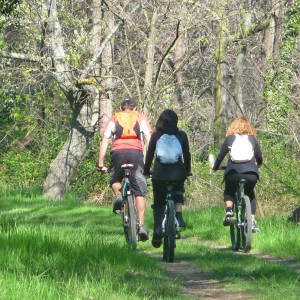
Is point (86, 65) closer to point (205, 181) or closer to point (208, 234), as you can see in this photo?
point (205, 181)

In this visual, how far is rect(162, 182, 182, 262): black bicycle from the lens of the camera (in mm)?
10867

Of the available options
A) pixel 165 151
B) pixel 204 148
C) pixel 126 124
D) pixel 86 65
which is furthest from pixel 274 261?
pixel 204 148

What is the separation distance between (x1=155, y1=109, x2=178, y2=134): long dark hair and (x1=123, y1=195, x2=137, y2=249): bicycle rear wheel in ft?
3.91

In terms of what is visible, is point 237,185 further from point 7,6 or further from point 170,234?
point 7,6

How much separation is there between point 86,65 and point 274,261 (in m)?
12.7

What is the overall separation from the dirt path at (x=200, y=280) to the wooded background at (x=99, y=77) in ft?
26.2

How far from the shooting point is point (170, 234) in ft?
35.7

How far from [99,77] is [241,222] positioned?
28.9 ft

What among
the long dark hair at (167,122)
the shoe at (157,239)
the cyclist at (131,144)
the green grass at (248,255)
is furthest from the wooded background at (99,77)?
the long dark hair at (167,122)

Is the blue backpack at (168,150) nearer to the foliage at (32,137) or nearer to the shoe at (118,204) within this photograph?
the shoe at (118,204)

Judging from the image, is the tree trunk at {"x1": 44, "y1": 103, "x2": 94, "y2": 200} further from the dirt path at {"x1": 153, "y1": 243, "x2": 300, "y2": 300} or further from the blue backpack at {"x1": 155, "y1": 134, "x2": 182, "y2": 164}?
the blue backpack at {"x1": 155, "y1": 134, "x2": 182, "y2": 164}

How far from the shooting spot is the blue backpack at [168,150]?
36.9ft

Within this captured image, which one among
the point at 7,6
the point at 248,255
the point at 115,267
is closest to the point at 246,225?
the point at 248,255

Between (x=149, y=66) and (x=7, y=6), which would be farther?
(x=149, y=66)
